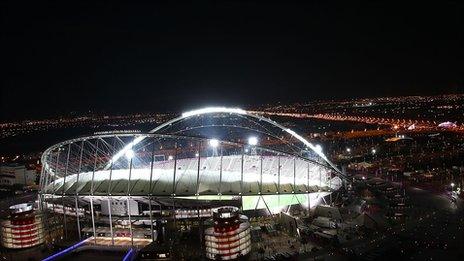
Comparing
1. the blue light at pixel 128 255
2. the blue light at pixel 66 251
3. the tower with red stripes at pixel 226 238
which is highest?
the tower with red stripes at pixel 226 238

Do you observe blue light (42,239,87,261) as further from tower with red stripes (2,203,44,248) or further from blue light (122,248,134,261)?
tower with red stripes (2,203,44,248)

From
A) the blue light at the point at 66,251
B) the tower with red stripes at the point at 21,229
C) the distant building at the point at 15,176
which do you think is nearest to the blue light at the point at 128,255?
the blue light at the point at 66,251

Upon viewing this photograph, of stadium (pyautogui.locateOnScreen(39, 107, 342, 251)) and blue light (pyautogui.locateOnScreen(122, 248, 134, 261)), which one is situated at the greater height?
stadium (pyautogui.locateOnScreen(39, 107, 342, 251))

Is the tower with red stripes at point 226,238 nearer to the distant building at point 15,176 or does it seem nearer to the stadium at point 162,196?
the stadium at point 162,196

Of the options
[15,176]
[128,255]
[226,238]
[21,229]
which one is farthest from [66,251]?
[15,176]

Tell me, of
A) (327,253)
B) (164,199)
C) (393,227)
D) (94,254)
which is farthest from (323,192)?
(94,254)

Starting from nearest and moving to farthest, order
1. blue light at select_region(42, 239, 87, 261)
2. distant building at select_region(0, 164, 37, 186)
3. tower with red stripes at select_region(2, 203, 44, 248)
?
blue light at select_region(42, 239, 87, 261) → tower with red stripes at select_region(2, 203, 44, 248) → distant building at select_region(0, 164, 37, 186)

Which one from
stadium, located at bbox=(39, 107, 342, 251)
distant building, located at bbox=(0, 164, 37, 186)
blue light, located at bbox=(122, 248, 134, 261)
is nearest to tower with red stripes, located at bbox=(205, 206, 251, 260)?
stadium, located at bbox=(39, 107, 342, 251)

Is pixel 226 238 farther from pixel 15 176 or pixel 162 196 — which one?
pixel 15 176

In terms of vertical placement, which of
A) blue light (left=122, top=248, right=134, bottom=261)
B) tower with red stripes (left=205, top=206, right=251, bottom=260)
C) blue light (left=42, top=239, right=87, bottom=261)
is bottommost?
blue light (left=42, top=239, right=87, bottom=261)
